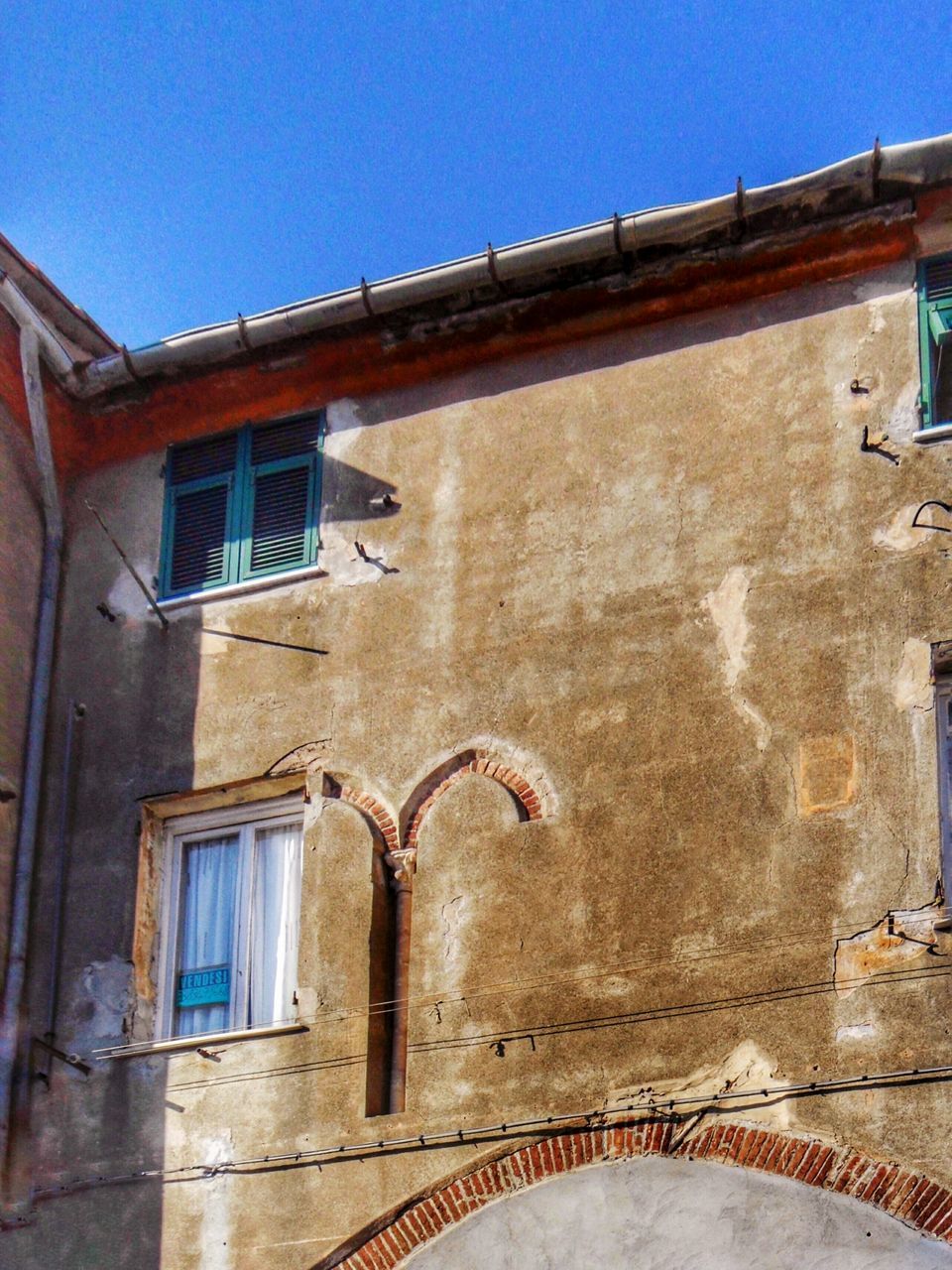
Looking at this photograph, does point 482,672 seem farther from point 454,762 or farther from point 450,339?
point 450,339

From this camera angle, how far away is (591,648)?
12.5m

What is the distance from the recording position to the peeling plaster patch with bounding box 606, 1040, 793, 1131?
35.6 ft

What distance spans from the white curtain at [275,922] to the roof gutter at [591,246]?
3.33m

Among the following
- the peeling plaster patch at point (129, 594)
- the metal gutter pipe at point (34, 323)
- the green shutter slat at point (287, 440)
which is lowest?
the peeling plaster patch at point (129, 594)

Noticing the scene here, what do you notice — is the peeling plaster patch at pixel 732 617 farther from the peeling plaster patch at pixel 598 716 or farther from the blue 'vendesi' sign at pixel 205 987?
the blue 'vendesi' sign at pixel 205 987

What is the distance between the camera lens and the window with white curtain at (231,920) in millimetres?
12805

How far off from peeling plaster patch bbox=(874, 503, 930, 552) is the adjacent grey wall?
364 cm

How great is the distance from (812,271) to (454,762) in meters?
3.78

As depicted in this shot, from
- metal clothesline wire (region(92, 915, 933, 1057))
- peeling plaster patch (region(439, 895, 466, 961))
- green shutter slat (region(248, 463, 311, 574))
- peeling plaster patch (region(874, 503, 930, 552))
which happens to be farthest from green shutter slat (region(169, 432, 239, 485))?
peeling plaster patch (region(874, 503, 930, 552))

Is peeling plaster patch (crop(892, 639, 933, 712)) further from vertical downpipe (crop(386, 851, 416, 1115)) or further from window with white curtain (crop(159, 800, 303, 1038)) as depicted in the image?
window with white curtain (crop(159, 800, 303, 1038))

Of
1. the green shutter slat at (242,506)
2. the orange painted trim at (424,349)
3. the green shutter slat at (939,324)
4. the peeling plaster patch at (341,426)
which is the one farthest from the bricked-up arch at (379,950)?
the green shutter slat at (939,324)

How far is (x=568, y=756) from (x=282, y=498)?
120 inches

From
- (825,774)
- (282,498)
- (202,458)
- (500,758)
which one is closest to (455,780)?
(500,758)

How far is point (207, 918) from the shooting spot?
13195 millimetres
